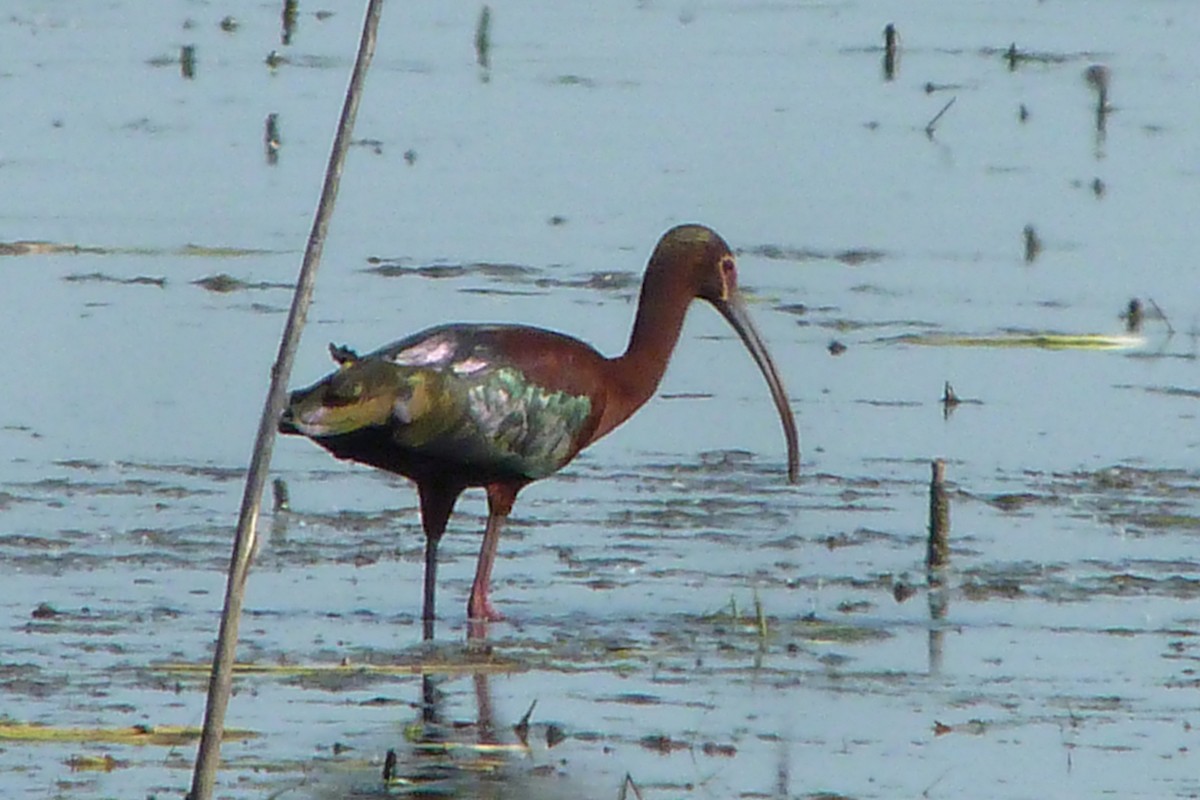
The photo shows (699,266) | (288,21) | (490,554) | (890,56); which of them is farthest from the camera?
(288,21)

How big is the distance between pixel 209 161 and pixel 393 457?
898 cm

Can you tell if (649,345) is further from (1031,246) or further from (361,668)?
(1031,246)

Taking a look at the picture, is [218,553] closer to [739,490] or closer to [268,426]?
[739,490]

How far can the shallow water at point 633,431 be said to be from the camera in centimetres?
804

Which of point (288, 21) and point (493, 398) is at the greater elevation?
point (288, 21)

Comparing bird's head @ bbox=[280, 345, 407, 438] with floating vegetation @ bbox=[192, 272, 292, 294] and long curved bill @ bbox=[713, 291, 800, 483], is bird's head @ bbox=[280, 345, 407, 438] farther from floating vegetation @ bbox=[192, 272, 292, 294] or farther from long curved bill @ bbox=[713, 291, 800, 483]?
floating vegetation @ bbox=[192, 272, 292, 294]

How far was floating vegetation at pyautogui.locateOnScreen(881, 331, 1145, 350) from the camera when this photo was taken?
13797 millimetres

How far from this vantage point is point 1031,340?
13891mm

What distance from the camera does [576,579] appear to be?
32.3 feet

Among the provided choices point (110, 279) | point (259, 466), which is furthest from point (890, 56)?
point (259, 466)

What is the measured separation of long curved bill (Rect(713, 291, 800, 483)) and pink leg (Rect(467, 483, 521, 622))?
45.7 inches

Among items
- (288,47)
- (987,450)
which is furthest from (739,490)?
(288,47)

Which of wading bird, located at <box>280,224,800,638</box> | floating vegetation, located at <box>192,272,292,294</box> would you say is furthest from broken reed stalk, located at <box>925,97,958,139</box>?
wading bird, located at <box>280,224,800,638</box>

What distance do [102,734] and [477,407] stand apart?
7.10 feet
